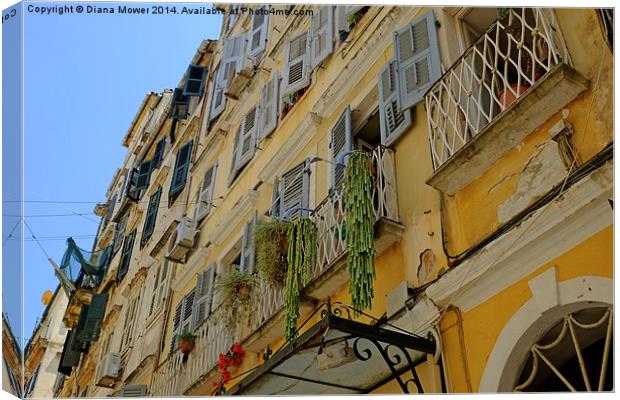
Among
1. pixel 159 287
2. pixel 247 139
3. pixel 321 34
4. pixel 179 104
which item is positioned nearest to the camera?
pixel 321 34

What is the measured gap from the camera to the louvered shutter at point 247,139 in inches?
404

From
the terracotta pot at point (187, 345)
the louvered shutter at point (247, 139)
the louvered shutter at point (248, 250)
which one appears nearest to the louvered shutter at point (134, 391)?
the terracotta pot at point (187, 345)

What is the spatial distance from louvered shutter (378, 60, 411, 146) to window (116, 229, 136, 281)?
10.2m

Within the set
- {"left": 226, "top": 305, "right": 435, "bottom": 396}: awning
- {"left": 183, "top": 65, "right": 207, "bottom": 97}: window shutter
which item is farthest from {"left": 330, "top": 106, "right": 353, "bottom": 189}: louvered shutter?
{"left": 183, "top": 65, "right": 207, "bottom": 97}: window shutter

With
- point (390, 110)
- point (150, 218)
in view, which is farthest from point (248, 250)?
point (150, 218)

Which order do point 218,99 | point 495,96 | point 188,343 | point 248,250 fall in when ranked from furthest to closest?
1. point 218,99
2. point 188,343
3. point 248,250
4. point 495,96

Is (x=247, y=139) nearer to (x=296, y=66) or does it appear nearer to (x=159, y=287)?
(x=296, y=66)

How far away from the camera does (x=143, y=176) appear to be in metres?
17.7

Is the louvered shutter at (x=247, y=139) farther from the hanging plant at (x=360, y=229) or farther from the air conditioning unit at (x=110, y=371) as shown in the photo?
the hanging plant at (x=360, y=229)

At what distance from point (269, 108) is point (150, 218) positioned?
6001 millimetres

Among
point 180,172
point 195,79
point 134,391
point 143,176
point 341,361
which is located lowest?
Result: point 341,361

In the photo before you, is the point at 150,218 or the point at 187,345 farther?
the point at 150,218

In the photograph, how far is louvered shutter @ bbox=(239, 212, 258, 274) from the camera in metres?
7.95

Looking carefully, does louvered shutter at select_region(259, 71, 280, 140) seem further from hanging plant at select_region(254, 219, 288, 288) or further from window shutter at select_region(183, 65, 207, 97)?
window shutter at select_region(183, 65, 207, 97)
